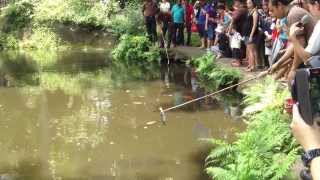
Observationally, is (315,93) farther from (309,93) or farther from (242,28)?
(242,28)

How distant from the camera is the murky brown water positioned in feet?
24.6

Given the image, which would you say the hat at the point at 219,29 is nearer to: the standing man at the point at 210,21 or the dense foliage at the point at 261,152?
the standing man at the point at 210,21

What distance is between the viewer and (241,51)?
12.6m

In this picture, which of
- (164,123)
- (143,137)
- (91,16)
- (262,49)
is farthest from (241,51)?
(91,16)

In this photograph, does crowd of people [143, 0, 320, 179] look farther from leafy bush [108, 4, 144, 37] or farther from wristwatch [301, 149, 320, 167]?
leafy bush [108, 4, 144, 37]

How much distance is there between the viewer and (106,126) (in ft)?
31.4

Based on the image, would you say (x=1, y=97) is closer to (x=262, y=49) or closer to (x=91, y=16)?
(x=262, y=49)

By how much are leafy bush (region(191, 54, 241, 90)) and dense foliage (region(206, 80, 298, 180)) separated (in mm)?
3491

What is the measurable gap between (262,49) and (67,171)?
18.4 feet

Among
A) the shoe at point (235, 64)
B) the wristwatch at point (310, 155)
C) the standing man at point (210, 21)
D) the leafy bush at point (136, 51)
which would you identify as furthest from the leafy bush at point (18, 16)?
the wristwatch at point (310, 155)

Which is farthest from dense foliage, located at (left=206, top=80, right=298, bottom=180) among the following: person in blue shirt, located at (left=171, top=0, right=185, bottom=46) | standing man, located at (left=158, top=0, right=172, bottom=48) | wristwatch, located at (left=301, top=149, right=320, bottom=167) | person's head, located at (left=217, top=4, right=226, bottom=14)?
standing man, located at (left=158, top=0, right=172, bottom=48)

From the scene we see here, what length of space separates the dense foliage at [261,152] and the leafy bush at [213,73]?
3491mm

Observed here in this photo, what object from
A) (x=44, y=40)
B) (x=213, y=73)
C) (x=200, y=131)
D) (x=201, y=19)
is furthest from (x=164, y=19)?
(x=200, y=131)

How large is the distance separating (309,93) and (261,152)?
13.8 feet
